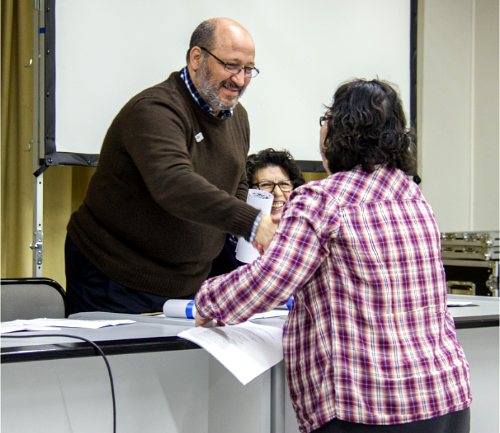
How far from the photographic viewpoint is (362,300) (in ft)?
2.76

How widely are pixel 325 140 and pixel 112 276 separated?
0.85m

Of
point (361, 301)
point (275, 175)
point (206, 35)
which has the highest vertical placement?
point (206, 35)

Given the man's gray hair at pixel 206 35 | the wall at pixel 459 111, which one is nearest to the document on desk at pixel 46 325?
the man's gray hair at pixel 206 35

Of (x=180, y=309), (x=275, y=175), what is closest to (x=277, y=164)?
(x=275, y=175)

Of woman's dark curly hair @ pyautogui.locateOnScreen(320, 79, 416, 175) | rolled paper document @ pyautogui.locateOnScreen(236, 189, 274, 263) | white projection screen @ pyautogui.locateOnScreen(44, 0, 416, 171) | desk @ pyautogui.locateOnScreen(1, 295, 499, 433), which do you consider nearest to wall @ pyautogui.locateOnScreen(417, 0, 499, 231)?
white projection screen @ pyautogui.locateOnScreen(44, 0, 416, 171)

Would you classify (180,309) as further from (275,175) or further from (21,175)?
(21,175)

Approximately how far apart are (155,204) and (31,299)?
0.53 metres

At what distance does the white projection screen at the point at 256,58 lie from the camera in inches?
90.5

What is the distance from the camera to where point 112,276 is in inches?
61.9

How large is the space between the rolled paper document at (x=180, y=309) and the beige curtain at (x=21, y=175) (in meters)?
1.54

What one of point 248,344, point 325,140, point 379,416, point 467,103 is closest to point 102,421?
point 248,344

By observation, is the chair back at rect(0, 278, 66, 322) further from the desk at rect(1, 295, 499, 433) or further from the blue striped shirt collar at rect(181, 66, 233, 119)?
the blue striped shirt collar at rect(181, 66, 233, 119)

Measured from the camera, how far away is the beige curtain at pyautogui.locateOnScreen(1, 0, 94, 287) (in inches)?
103

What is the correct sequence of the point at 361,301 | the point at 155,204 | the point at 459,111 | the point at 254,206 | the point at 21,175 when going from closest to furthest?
the point at 361,301, the point at 155,204, the point at 254,206, the point at 21,175, the point at 459,111
